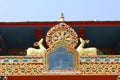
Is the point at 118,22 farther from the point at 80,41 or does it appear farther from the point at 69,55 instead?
the point at 69,55

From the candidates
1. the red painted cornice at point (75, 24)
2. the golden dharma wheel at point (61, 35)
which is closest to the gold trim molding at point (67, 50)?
the golden dharma wheel at point (61, 35)

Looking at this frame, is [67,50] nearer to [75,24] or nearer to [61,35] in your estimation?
[61,35]

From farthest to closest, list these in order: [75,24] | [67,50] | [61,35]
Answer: [75,24]
[61,35]
[67,50]

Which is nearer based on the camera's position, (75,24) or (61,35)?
(61,35)

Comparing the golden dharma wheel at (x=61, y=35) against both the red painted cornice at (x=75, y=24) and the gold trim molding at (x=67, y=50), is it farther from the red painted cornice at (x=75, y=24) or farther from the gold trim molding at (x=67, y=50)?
the red painted cornice at (x=75, y=24)

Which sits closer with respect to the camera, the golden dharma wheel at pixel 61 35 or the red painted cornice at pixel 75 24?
the golden dharma wheel at pixel 61 35

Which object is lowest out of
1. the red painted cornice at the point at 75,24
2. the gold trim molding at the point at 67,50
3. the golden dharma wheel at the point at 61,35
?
the gold trim molding at the point at 67,50

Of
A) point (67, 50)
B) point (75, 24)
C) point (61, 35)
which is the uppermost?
point (75, 24)

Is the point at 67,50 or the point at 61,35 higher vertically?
the point at 61,35

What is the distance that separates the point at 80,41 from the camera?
16797 millimetres

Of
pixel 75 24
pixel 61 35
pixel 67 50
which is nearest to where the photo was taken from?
pixel 67 50

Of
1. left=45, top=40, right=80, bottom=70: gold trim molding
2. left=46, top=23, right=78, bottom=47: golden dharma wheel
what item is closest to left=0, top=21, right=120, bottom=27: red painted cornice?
left=46, top=23, right=78, bottom=47: golden dharma wheel

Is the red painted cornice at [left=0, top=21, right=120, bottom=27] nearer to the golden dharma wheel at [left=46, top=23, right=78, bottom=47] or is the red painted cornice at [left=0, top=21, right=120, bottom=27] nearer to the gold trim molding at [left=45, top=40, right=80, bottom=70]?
the golden dharma wheel at [left=46, top=23, right=78, bottom=47]

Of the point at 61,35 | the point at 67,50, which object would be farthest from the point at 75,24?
the point at 67,50
